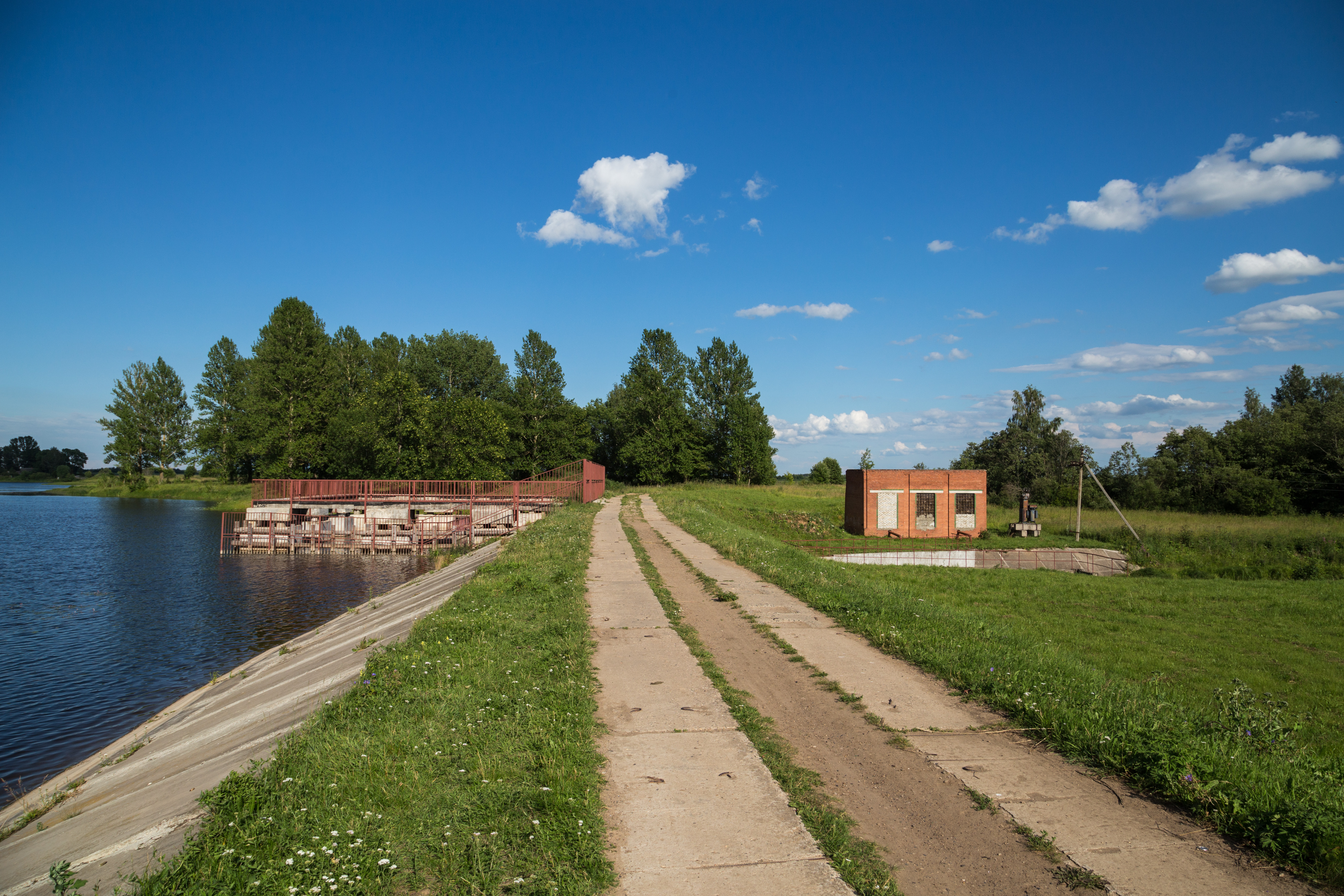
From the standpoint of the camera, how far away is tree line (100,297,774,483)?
192 feet

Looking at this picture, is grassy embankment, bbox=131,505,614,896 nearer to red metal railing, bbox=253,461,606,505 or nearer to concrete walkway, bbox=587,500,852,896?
concrete walkway, bbox=587,500,852,896

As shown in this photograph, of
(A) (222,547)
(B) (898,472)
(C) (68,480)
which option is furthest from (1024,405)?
(C) (68,480)

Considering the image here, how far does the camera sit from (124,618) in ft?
64.6

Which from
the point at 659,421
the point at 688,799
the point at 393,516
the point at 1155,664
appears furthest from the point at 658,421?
the point at 688,799

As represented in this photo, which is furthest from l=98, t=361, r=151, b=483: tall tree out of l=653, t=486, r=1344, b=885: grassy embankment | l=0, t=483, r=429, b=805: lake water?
l=653, t=486, r=1344, b=885: grassy embankment

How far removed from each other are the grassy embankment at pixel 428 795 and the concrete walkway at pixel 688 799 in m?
0.21

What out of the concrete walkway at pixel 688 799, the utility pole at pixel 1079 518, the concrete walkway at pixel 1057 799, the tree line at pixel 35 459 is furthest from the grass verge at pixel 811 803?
the tree line at pixel 35 459

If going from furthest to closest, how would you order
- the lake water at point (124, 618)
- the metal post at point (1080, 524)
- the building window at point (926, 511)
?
the building window at point (926, 511)
the metal post at point (1080, 524)
the lake water at point (124, 618)

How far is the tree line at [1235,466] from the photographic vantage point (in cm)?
4638

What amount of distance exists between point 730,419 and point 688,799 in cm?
6441

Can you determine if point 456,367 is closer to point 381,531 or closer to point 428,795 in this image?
point 381,531

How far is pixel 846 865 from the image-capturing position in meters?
3.74

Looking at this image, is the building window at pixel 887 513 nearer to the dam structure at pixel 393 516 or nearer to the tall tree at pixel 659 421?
the dam structure at pixel 393 516

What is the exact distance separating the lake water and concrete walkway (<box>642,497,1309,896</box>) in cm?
1126
